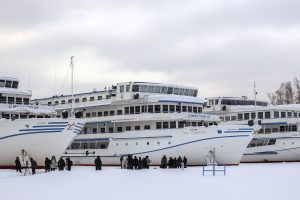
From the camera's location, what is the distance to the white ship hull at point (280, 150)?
5228 cm

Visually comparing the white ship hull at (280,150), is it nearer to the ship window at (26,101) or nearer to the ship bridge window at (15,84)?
the ship window at (26,101)

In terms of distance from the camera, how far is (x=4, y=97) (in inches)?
1729

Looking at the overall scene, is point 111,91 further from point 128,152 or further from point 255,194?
point 255,194

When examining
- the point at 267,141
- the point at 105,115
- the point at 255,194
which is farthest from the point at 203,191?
the point at 267,141

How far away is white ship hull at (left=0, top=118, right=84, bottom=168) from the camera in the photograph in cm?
3694

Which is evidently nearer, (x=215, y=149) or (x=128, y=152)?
(x=215, y=149)

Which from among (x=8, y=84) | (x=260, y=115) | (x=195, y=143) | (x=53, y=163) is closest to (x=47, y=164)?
(x=53, y=163)

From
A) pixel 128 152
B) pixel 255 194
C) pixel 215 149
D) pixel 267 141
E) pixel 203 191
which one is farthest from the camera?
pixel 267 141

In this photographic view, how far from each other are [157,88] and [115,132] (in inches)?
255

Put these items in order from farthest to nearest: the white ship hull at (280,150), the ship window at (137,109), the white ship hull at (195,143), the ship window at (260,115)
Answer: the ship window at (260,115), the white ship hull at (280,150), the ship window at (137,109), the white ship hull at (195,143)

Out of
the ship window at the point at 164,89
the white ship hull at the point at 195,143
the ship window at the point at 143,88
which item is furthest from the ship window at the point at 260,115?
the ship window at the point at 143,88

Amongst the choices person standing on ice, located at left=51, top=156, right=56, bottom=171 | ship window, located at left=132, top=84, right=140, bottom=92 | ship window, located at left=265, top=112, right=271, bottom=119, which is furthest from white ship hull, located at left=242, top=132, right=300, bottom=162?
person standing on ice, located at left=51, top=156, right=56, bottom=171

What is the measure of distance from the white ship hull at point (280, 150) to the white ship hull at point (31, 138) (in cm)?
2570

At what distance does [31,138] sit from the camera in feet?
121
